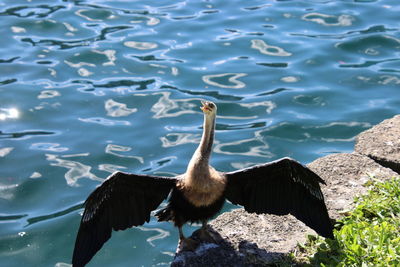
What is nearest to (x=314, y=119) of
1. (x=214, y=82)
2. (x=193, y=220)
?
(x=214, y=82)

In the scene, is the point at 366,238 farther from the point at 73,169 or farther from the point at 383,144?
the point at 73,169

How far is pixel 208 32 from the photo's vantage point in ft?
32.0

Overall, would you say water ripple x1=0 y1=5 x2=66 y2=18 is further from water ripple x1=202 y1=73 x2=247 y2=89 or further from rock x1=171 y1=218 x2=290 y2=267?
rock x1=171 y1=218 x2=290 y2=267

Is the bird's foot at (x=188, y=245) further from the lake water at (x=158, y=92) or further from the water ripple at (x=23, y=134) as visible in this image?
the water ripple at (x=23, y=134)

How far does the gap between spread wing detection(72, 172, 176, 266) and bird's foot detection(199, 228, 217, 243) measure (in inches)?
14.8

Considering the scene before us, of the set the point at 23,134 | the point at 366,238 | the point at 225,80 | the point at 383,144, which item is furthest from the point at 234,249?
the point at 225,80

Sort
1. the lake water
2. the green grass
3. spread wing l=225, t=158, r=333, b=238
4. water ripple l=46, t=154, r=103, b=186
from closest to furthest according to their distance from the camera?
the green grass, spread wing l=225, t=158, r=333, b=238, the lake water, water ripple l=46, t=154, r=103, b=186

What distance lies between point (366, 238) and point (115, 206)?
5.35 ft

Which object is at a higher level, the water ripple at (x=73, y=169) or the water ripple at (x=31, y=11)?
the water ripple at (x=31, y=11)

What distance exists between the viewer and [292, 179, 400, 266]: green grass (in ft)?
13.8

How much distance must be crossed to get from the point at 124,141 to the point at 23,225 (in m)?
1.58

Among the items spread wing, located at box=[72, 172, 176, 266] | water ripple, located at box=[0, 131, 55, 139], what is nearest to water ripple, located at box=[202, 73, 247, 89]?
water ripple, located at box=[0, 131, 55, 139]

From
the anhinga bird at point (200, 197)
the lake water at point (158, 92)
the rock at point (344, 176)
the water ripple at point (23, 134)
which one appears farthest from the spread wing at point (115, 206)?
the water ripple at point (23, 134)

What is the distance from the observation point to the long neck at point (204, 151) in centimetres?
474
